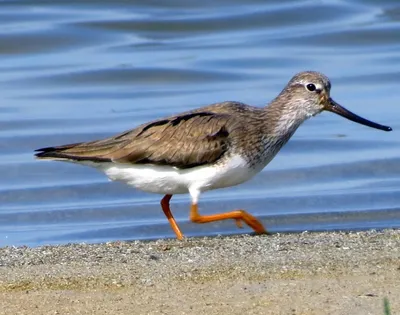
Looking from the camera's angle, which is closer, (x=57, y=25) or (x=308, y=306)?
Answer: (x=308, y=306)

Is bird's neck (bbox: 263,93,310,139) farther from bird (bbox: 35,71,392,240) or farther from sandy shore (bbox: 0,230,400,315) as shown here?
sandy shore (bbox: 0,230,400,315)

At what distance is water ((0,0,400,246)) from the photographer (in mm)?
11508

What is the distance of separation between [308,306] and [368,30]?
12973 millimetres

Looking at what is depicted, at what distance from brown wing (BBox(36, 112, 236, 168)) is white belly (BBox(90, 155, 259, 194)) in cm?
6

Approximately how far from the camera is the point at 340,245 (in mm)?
7973

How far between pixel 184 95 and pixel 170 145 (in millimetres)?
6836

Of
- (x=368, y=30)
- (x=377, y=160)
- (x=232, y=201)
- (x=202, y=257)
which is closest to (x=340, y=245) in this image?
(x=202, y=257)

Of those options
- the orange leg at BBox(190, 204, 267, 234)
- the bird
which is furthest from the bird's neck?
the orange leg at BBox(190, 204, 267, 234)

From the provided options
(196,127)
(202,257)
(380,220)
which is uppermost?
(196,127)

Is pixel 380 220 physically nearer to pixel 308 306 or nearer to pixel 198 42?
pixel 308 306

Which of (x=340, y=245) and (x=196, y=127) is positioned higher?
(x=196, y=127)

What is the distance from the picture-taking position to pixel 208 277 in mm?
6988

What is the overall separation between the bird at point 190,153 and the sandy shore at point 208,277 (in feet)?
2.35

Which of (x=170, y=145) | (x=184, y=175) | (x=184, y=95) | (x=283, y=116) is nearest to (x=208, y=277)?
(x=184, y=175)
